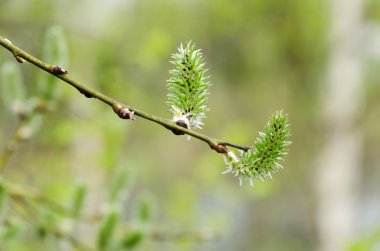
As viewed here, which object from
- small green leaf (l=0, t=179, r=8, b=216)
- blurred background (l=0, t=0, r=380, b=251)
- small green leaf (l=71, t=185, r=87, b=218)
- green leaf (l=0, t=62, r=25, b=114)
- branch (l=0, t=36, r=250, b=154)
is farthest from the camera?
blurred background (l=0, t=0, r=380, b=251)

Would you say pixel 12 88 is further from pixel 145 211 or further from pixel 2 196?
pixel 145 211

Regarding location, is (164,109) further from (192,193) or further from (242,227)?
(242,227)

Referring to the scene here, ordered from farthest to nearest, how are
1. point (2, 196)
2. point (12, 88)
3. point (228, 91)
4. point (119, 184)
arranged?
point (228, 91), point (119, 184), point (12, 88), point (2, 196)

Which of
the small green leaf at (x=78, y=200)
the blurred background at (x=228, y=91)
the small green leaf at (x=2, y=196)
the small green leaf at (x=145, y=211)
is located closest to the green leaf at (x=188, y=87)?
the small green leaf at (x=2, y=196)

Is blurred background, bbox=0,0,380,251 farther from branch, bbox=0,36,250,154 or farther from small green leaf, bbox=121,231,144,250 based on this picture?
branch, bbox=0,36,250,154

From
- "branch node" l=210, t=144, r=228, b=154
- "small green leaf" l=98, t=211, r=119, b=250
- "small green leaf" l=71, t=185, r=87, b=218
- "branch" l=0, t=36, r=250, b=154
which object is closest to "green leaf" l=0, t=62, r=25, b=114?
"small green leaf" l=71, t=185, r=87, b=218

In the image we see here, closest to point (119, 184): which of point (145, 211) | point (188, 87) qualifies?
point (145, 211)

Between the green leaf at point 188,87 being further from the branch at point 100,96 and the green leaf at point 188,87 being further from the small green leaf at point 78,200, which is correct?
the small green leaf at point 78,200
